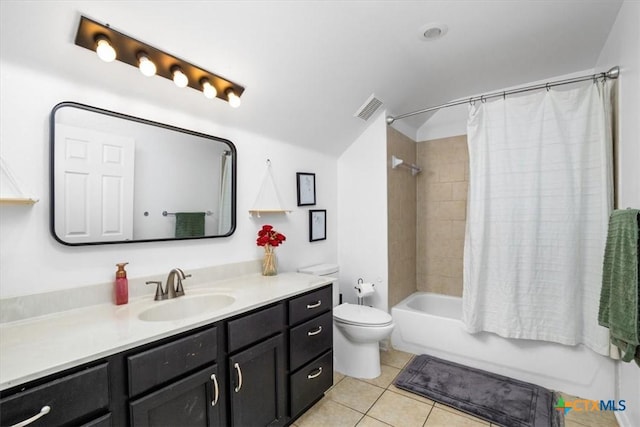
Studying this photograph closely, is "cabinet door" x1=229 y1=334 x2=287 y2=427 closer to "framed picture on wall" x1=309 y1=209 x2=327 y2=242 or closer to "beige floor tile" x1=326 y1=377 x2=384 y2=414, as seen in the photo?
"beige floor tile" x1=326 y1=377 x2=384 y2=414

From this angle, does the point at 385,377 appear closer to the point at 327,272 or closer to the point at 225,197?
the point at 327,272

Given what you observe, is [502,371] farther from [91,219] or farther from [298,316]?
[91,219]

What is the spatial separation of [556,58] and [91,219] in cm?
327

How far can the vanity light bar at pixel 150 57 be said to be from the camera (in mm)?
1223

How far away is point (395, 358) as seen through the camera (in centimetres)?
257

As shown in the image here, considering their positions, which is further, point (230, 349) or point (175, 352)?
point (230, 349)

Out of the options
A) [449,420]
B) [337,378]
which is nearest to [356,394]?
[337,378]

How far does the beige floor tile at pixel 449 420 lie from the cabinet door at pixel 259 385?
0.91 meters

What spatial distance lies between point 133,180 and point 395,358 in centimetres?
242

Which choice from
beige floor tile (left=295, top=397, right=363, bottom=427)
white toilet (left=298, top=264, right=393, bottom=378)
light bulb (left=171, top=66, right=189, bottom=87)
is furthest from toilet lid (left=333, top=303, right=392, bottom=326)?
light bulb (left=171, top=66, right=189, bottom=87)

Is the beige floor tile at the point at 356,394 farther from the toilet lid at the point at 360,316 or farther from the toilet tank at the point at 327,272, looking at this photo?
the toilet tank at the point at 327,272

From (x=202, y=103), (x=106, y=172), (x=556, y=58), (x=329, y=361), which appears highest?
(x=556, y=58)

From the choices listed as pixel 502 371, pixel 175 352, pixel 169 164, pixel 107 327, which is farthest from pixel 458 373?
pixel 169 164

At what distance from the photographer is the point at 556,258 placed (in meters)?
2.07
